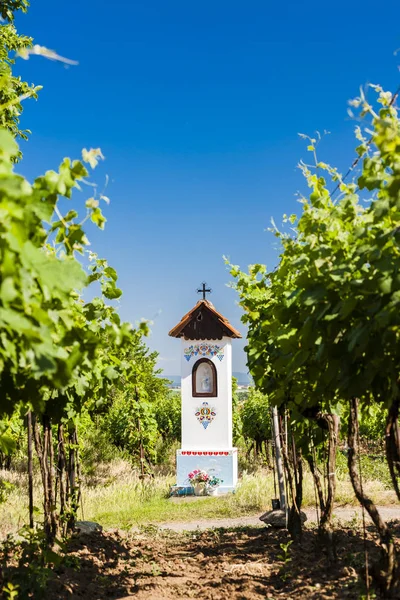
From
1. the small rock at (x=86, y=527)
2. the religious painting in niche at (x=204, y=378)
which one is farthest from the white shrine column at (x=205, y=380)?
the small rock at (x=86, y=527)

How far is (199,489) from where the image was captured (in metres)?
12.6

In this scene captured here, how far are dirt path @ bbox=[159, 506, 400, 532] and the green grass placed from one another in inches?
8.6

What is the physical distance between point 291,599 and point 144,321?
2.73m

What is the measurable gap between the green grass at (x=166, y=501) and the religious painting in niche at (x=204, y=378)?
2055 millimetres

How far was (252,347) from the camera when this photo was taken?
6.21m

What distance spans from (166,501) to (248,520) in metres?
2.64

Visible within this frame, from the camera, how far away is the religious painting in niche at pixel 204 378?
13508mm

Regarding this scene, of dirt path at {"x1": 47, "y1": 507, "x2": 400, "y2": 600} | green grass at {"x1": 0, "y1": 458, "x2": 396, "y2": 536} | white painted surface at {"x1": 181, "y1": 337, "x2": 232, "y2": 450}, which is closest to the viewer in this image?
dirt path at {"x1": 47, "y1": 507, "x2": 400, "y2": 600}

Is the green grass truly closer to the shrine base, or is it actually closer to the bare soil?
the shrine base

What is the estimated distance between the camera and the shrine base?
506 inches

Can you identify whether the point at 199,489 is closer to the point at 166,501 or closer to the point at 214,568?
the point at 166,501

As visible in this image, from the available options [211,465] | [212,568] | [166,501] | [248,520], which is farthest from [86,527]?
[211,465]

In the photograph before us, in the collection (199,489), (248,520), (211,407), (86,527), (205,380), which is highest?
(205,380)

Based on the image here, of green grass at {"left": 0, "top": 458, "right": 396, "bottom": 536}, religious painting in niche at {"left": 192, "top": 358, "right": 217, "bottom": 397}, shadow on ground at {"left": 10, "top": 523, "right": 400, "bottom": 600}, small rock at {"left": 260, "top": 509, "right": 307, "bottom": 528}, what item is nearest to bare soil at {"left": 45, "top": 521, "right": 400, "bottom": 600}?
shadow on ground at {"left": 10, "top": 523, "right": 400, "bottom": 600}
